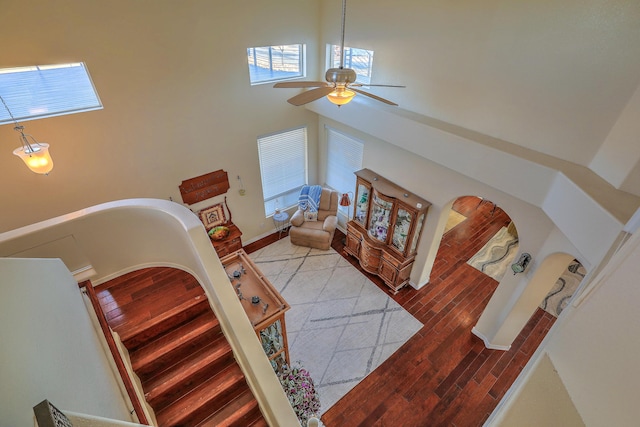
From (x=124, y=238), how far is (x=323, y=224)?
4543 mm

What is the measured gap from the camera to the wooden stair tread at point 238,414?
3.43 m

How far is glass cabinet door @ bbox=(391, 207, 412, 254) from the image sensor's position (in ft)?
19.3

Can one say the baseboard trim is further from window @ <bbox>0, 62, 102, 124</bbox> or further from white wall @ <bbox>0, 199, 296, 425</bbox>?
window @ <bbox>0, 62, 102, 124</bbox>

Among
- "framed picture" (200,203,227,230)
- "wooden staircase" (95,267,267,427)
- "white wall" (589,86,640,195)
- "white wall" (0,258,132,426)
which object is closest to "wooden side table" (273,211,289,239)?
"framed picture" (200,203,227,230)

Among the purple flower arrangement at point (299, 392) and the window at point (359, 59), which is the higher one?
the window at point (359, 59)

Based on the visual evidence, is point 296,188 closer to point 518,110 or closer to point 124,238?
point 124,238

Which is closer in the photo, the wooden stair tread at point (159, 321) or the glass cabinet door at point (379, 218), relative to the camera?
the wooden stair tread at point (159, 321)

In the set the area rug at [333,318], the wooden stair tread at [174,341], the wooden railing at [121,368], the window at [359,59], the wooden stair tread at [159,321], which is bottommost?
the area rug at [333,318]

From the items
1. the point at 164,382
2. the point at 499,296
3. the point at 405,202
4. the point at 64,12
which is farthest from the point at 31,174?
the point at 499,296

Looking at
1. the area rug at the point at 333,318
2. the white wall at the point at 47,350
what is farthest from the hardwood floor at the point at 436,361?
the white wall at the point at 47,350

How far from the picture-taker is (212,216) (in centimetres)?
673

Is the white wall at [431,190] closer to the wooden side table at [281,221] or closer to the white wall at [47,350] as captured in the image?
the wooden side table at [281,221]

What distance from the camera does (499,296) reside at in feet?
16.9

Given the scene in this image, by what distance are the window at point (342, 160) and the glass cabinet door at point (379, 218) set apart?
1.07 m
